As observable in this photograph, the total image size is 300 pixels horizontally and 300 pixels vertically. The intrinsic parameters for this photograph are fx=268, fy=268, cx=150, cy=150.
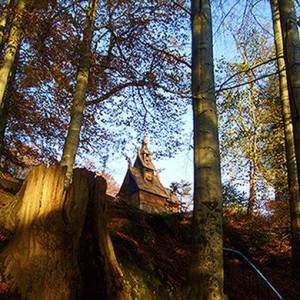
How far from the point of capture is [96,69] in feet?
31.4

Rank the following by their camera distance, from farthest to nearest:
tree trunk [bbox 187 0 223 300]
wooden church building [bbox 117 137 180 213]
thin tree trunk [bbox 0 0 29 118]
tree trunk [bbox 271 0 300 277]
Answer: wooden church building [bbox 117 137 180 213]
thin tree trunk [bbox 0 0 29 118]
tree trunk [bbox 271 0 300 277]
tree trunk [bbox 187 0 223 300]

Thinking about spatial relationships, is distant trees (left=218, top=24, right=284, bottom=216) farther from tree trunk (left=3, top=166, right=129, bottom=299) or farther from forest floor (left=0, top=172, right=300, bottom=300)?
tree trunk (left=3, top=166, right=129, bottom=299)

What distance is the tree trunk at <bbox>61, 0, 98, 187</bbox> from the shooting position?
261 inches

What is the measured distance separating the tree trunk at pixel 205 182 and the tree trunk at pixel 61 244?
842 millimetres

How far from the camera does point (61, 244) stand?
2.69 m

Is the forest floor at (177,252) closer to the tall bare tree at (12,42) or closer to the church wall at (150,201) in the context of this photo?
the tall bare tree at (12,42)

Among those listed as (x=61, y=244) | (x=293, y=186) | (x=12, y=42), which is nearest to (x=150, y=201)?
(x=293, y=186)

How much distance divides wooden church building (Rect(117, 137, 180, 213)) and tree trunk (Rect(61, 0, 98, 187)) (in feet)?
73.2

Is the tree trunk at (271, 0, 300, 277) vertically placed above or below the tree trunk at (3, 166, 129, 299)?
above

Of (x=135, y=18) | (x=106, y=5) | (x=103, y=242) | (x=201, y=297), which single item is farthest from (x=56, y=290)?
(x=106, y=5)

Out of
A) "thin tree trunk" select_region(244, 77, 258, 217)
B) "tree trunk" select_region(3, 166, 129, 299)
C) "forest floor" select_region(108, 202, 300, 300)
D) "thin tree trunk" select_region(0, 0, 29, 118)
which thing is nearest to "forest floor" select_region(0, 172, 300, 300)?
"forest floor" select_region(108, 202, 300, 300)

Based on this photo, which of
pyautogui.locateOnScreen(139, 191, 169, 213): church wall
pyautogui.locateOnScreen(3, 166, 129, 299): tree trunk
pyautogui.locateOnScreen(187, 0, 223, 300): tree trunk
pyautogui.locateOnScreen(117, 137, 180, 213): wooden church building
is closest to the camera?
pyautogui.locateOnScreen(3, 166, 129, 299): tree trunk

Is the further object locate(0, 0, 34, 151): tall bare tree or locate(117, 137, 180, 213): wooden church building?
locate(117, 137, 180, 213): wooden church building

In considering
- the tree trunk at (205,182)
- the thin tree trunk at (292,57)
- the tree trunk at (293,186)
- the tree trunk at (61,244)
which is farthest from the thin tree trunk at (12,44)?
the tree trunk at (293,186)
